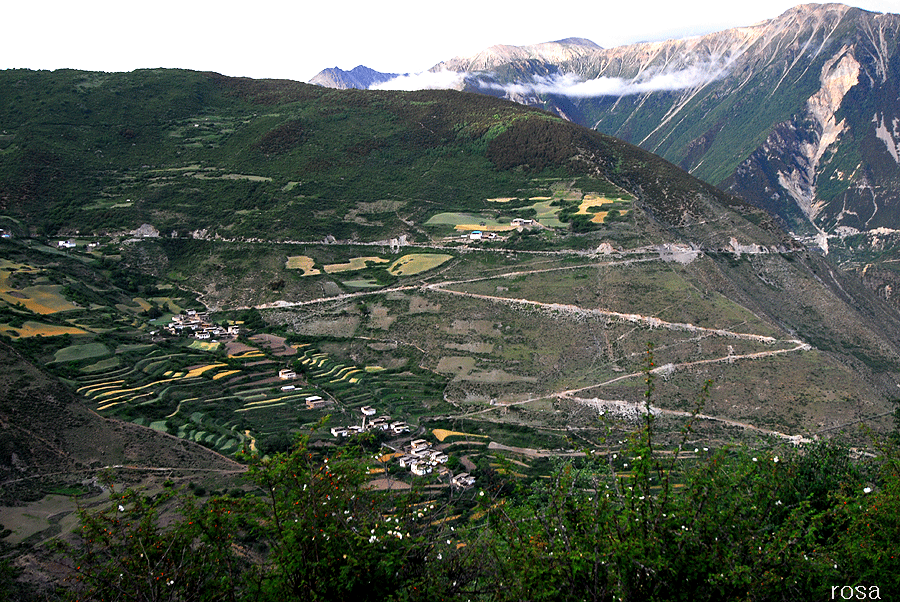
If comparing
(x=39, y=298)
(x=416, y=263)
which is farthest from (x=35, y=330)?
(x=416, y=263)

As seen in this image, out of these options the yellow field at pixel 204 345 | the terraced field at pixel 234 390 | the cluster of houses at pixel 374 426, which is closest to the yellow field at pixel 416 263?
the terraced field at pixel 234 390

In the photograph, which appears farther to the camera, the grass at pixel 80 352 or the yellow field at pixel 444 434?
the grass at pixel 80 352

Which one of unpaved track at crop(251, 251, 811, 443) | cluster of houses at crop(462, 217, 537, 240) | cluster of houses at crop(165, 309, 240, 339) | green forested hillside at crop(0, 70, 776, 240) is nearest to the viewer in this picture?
unpaved track at crop(251, 251, 811, 443)

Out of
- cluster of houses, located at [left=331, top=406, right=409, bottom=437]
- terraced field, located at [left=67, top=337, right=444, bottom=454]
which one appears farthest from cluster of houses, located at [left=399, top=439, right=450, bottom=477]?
terraced field, located at [left=67, top=337, right=444, bottom=454]

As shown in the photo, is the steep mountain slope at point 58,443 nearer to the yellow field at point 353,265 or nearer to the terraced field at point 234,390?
the terraced field at point 234,390

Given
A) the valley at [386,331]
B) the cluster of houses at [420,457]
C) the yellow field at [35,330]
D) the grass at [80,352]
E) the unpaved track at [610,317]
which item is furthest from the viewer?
the unpaved track at [610,317]

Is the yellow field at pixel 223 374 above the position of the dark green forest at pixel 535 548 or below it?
below

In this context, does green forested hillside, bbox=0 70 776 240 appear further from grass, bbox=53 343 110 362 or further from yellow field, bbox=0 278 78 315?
grass, bbox=53 343 110 362

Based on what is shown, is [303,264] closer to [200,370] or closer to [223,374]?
[223,374]
